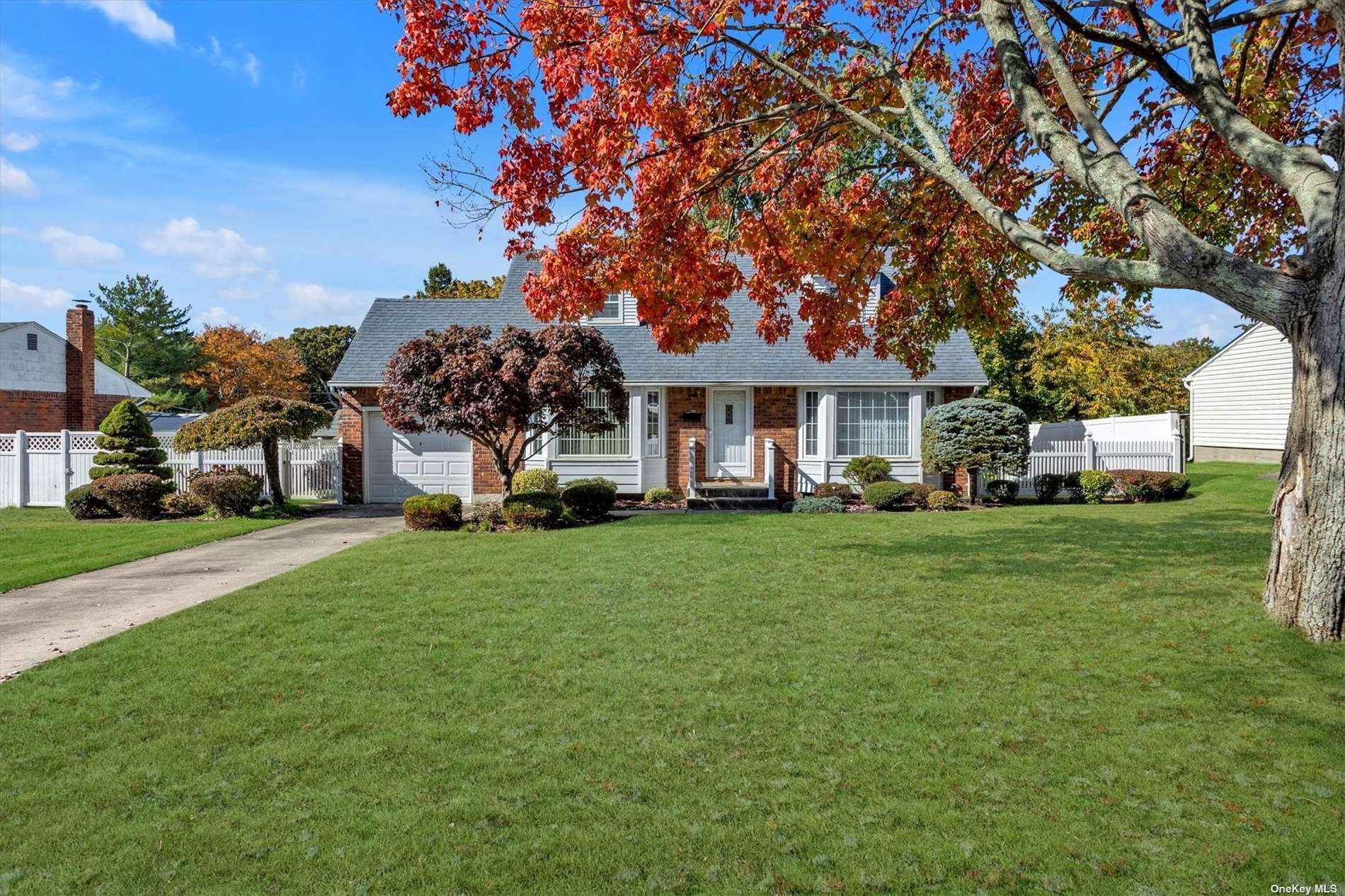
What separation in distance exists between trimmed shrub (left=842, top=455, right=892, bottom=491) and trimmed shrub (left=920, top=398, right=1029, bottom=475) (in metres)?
1.21

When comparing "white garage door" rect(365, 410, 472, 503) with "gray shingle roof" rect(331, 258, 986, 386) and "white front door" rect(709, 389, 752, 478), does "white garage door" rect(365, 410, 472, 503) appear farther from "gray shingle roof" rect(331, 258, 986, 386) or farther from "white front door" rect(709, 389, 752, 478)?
"white front door" rect(709, 389, 752, 478)

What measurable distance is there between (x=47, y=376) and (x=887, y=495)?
2896 cm

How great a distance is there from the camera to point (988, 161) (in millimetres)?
10555

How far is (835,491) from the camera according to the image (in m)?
18.9

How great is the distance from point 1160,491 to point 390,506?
1761cm

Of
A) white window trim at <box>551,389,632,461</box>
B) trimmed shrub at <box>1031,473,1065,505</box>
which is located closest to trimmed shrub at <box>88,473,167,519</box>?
white window trim at <box>551,389,632,461</box>

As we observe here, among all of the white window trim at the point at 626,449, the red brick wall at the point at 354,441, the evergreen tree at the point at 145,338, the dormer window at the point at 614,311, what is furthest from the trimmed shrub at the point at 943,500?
the evergreen tree at the point at 145,338

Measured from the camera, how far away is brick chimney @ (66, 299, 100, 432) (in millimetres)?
28953

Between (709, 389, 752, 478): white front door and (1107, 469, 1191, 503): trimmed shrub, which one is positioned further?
(709, 389, 752, 478): white front door

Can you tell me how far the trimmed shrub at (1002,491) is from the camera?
1864cm

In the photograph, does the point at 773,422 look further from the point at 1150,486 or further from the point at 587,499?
the point at 1150,486

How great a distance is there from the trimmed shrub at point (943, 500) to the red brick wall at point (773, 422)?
3554mm

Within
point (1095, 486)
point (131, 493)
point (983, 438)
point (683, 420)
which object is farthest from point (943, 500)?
point (131, 493)

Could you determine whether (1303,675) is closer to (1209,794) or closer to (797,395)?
(1209,794)
